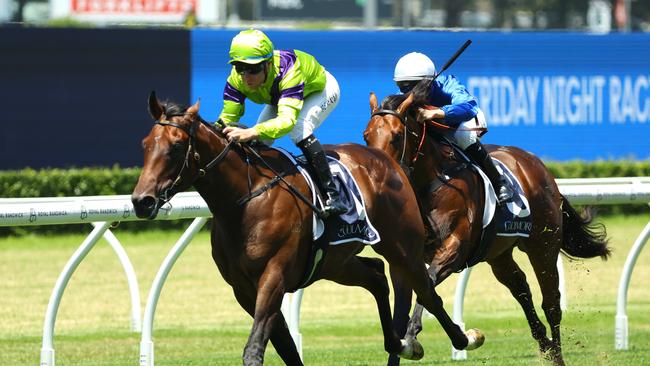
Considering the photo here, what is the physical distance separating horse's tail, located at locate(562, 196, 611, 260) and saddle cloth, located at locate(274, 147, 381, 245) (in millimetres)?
2208

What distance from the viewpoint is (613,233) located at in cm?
1437

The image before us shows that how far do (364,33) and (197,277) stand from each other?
5051 mm

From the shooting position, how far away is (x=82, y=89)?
14258mm

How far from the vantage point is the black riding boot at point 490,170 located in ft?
21.7

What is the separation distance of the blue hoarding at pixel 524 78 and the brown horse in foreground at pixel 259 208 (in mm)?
8908

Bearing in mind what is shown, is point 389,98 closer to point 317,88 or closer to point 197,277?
point 317,88

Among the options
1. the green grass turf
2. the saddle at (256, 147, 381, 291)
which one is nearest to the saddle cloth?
the saddle at (256, 147, 381, 291)

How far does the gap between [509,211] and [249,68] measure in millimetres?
1989

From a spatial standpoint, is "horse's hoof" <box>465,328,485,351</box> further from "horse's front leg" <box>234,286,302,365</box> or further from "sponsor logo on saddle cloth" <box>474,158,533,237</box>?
"horse's front leg" <box>234,286,302,365</box>

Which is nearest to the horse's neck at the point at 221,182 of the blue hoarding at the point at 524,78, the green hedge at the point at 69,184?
the green hedge at the point at 69,184

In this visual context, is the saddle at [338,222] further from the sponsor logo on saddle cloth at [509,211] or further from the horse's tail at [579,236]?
the horse's tail at [579,236]

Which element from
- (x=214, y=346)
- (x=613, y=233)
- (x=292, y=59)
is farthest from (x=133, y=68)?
(x=292, y=59)

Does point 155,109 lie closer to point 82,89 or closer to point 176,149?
point 176,149

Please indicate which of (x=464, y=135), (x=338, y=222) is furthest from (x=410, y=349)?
(x=464, y=135)
